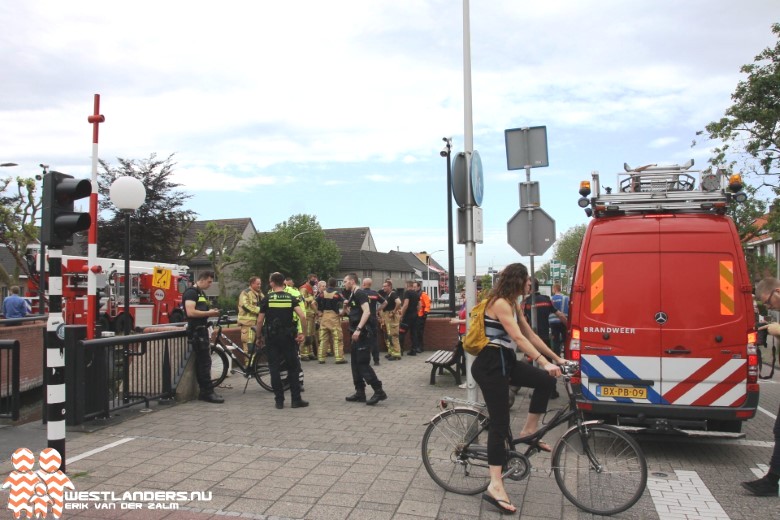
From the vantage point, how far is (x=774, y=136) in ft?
65.9

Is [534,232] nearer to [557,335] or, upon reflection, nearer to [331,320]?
[557,335]

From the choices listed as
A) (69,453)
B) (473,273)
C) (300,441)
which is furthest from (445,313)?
(69,453)

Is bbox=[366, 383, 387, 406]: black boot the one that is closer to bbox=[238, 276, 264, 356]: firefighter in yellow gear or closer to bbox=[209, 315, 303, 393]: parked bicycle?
bbox=[209, 315, 303, 393]: parked bicycle

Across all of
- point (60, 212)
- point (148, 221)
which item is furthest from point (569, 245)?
point (60, 212)

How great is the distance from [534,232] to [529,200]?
1.51 feet

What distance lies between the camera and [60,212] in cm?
500

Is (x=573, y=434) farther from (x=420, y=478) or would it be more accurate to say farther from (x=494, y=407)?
(x=420, y=478)

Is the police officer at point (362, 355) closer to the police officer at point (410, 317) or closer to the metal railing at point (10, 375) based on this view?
the metal railing at point (10, 375)

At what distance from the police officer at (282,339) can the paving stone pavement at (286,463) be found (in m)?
0.29

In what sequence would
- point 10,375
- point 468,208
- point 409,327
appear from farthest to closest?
point 409,327 < point 468,208 < point 10,375

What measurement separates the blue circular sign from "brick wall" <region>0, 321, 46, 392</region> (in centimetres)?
800

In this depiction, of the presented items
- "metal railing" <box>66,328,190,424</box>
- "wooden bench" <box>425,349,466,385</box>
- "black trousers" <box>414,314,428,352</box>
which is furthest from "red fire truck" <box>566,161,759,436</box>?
"black trousers" <box>414,314,428,352</box>

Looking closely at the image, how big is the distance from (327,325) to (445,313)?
20.2ft

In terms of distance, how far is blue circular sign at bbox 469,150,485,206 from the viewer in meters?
7.34
